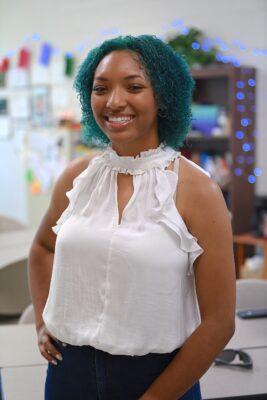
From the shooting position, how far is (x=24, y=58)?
593 cm

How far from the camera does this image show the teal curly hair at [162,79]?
3.83 ft

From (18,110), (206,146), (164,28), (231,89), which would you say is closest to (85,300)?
(231,89)

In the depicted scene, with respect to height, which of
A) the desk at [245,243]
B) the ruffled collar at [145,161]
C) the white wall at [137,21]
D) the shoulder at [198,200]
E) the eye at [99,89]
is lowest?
the desk at [245,243]

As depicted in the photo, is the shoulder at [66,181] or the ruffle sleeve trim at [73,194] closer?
the ruffle sleeve trim at [73,194]

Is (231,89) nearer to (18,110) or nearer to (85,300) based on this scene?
(18,110)

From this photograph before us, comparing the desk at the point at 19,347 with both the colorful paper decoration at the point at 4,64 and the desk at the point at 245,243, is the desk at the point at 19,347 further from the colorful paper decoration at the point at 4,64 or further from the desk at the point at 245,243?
the colorful paper decoration at the point at 4,64

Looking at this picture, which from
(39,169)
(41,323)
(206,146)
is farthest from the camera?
(39,169)

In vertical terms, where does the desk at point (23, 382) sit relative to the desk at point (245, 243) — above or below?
above

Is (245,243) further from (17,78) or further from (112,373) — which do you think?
(17,78)

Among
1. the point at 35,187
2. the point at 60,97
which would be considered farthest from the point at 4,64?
the point at 35,187

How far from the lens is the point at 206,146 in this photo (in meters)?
4.62

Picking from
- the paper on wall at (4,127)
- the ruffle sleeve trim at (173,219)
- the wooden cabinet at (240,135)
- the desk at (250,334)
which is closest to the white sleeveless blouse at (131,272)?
the ruffle sleeve trim at (173,219)

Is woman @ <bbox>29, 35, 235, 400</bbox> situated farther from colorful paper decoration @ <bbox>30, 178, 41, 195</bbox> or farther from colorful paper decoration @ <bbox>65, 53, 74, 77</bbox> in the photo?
colorful paper decoration @ <bbox>30, 178, 41, 195</bbox>

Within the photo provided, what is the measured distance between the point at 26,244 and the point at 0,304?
62cm
